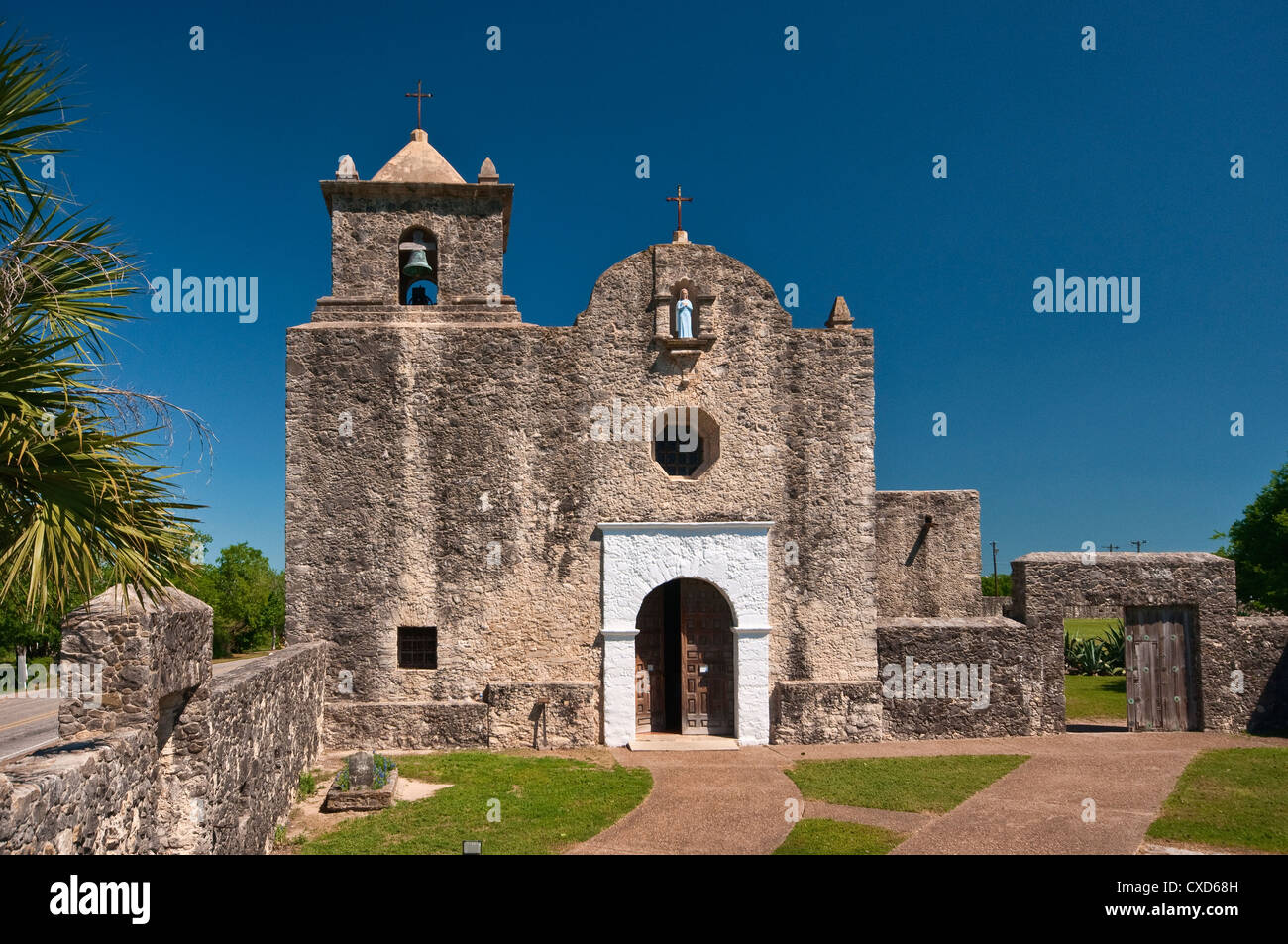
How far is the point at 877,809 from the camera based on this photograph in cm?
922

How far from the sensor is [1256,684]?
541 inches

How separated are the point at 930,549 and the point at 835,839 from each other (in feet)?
27.6

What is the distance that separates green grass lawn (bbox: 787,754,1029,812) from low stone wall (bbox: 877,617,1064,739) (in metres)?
1.36

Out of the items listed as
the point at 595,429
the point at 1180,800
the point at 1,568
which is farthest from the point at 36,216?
the point at 1180,800

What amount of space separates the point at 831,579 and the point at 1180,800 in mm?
5403

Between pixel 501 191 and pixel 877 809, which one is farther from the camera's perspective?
pixel 501 191

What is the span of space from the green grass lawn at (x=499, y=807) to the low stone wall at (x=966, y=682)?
4817 millimetres

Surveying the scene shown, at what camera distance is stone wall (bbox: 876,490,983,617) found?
1528cm

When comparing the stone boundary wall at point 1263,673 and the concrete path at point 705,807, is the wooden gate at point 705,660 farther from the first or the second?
the stone boundary wall at point 1263,673

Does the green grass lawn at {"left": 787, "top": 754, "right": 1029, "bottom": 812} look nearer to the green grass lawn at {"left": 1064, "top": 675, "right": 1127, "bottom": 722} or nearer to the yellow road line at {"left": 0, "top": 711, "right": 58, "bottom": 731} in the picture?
the green grass lawn at {"left": 1064, "top": 675, "right": 1127, "bottom": 722}

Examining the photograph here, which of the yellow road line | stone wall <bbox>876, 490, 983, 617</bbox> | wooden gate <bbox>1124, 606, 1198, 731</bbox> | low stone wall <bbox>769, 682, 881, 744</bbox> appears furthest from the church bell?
wooden gate <bbox>1124, 606, 1198, 731</bbox>

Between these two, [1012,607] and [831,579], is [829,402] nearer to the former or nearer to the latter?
[831,579]

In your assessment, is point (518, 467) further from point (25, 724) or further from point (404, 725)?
point (25, 724)

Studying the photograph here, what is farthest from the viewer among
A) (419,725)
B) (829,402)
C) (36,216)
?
(829,402)
